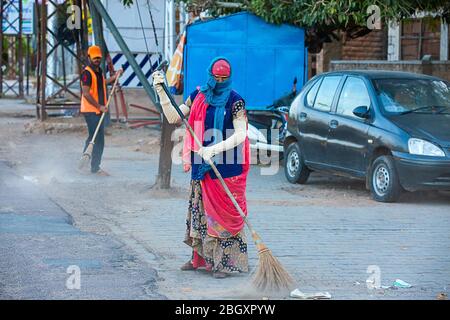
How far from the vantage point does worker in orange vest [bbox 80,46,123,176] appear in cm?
1538

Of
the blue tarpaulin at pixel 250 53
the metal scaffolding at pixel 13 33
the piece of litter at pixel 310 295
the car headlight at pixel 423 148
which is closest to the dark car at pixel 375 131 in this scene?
the car headlight at pixel 423 148

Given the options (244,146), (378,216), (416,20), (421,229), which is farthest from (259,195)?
(416,20)

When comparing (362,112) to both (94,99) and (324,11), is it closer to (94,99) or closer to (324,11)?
(324,11)

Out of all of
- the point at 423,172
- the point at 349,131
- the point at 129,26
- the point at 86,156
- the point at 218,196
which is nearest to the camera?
Result: the point at 218,196

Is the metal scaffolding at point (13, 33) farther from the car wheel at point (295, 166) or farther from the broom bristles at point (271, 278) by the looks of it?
the broom bristles at point (271, 278)

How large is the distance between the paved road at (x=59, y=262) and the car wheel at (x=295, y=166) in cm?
411

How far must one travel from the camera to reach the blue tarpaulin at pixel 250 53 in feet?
59.2

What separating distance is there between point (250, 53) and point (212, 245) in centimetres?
1000

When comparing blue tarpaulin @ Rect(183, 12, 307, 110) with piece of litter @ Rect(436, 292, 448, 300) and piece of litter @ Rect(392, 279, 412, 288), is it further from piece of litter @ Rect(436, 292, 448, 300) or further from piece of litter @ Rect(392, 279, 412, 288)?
piece of litter @ Rect(436, 292, 448, 300)

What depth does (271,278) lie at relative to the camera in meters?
7.84

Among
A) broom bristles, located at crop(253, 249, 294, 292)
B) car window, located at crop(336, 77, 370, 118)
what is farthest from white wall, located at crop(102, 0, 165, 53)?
broom bristles, located at crop(253, 249, 294, 292)

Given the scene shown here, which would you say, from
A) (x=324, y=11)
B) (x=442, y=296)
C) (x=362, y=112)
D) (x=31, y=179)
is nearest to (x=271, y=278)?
(x=442, y=296)
